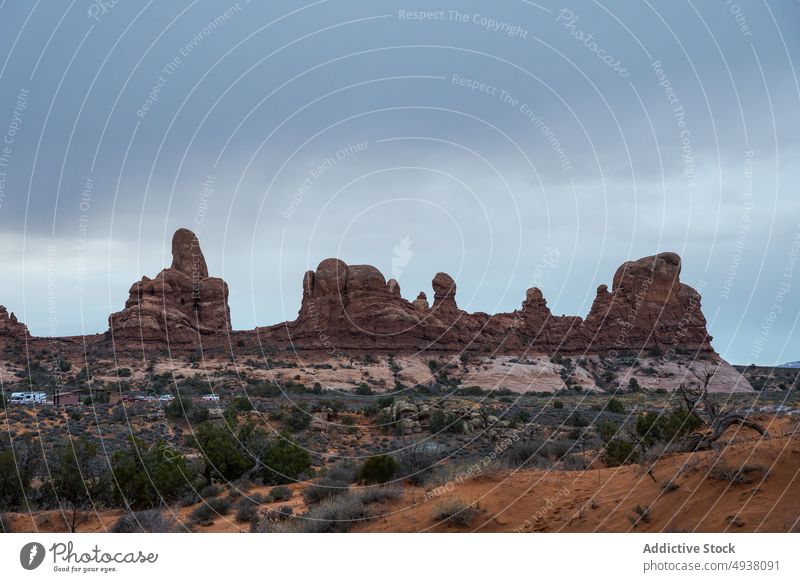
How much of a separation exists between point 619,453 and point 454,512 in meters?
8.41

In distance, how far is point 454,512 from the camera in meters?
11.9

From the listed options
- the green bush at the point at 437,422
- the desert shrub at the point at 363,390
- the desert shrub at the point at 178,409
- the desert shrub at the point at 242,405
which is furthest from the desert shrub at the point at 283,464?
the desert shrub at the point at 363,390

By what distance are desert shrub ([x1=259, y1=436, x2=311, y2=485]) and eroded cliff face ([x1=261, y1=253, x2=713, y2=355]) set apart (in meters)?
60.0

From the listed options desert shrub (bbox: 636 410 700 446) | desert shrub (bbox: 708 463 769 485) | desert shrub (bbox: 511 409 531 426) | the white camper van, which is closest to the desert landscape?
desert shrub (bbox: 708 463 769 485)

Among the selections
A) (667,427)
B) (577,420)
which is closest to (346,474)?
(667,427)

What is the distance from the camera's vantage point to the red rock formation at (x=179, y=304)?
77.2 m

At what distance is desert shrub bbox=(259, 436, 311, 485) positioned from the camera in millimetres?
21578

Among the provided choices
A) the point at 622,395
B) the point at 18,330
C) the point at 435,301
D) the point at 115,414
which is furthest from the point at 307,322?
the point at 115,414

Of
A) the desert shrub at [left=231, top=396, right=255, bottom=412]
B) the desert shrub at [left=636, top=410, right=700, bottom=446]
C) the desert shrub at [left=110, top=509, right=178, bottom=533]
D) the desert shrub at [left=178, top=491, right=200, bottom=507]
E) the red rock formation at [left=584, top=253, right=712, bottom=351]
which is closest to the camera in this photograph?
the desert shrub at [left=110, top=509, right=178, bottom=533]

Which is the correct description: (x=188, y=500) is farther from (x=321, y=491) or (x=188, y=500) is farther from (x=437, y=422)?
(x=437, y=422)

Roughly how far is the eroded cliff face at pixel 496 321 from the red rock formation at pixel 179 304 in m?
7.94

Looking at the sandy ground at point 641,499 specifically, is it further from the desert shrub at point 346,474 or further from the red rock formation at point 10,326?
the red rock formation at point 10,326

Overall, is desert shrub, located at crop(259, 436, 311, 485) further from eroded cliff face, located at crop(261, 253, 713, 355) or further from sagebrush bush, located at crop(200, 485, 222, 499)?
eroded cliff face, located at crop(261, 253, 713, 355)

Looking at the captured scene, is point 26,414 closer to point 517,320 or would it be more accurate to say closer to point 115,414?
point 115,414
